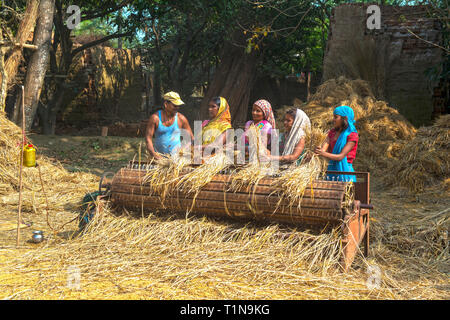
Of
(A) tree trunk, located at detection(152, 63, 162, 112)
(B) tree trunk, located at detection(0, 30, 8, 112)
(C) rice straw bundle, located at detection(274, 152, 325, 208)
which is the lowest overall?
(C) rice straw bundle, located at detection(274, 152, 325, 208)

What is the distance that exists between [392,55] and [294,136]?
704cm

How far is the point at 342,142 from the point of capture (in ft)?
15.5

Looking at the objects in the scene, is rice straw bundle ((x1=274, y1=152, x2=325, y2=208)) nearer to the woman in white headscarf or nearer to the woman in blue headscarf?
the woman in white headscarf

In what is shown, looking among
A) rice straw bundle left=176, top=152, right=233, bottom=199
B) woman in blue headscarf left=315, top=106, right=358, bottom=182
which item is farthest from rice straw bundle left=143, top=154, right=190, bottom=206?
woman in blue headscarf left=315, top=106, right=358, bottom=182

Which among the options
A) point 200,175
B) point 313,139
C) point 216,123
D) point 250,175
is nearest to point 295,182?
point 250,175

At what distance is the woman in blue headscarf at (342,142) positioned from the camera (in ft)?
15.3

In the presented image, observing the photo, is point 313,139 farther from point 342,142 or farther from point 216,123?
point 216,123

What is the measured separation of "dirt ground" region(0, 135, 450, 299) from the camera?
10.4ft

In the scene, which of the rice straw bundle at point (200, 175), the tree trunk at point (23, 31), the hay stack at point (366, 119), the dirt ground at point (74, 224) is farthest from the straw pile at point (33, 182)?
the hay stack at point (366, 119)

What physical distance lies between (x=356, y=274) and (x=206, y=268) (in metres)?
1.12

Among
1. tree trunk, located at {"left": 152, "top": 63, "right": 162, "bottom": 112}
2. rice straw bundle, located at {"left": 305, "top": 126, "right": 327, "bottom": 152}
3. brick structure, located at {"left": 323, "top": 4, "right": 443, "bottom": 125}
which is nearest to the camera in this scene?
rice straw bundle, located at {"left": 305, "top": 126, "right": 327, "bottom": 152}

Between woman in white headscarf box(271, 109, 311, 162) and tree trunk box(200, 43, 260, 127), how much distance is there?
8.44 meters

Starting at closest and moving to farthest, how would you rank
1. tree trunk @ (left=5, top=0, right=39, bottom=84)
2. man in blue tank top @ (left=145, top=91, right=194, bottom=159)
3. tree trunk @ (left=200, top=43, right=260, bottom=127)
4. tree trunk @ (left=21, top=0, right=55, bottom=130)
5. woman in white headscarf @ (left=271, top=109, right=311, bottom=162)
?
woman in white headscarf @ (left=271, top=109, right=311, bottom=162) < man in blue tank top @ (left=145, top=91, right=194, bottom=159) < tree trunk @ (left=5, top=0, right=39, bottom=84) < tree trunk @ (left=21, top=0, right=55, bottom=130) < tree trunk @ (left=200, top=43, right=260, bottom=127)

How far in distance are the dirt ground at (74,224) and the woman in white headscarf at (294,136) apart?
1158mm
